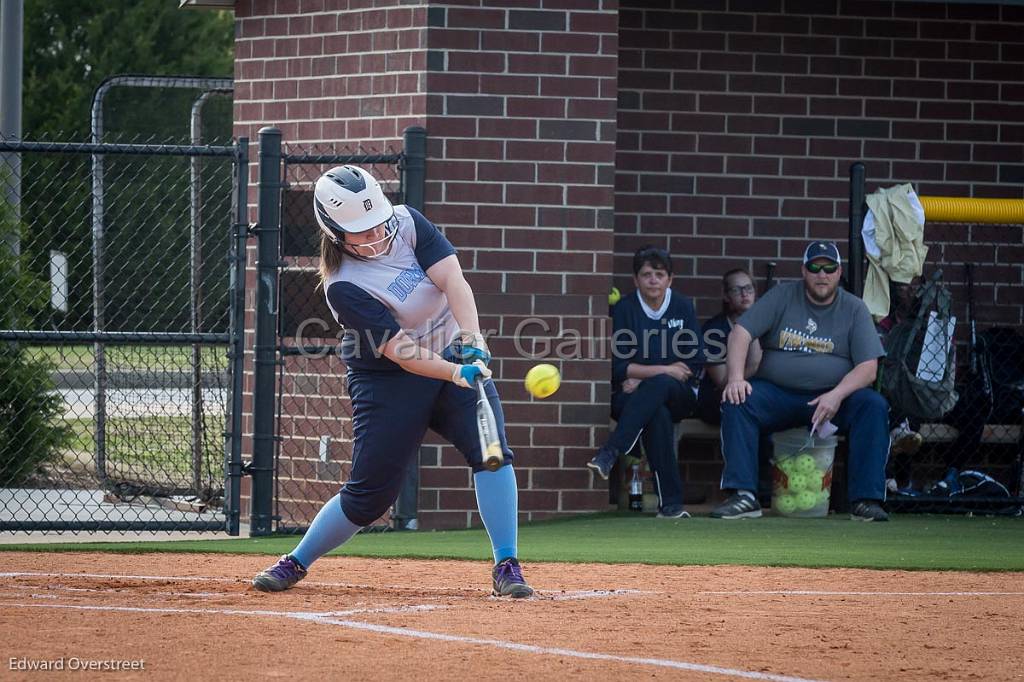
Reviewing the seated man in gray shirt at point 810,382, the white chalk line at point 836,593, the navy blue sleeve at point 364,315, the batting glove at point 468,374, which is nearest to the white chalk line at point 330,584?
the white chalk line at point 836,593

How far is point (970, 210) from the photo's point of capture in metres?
10.5

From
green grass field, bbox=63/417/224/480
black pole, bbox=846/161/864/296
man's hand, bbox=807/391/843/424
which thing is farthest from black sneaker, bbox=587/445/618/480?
green grass field, bbox=63/417/224/480

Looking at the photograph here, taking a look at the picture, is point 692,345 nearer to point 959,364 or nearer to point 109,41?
point 959,364

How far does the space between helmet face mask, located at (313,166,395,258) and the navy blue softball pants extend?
2.06 ft

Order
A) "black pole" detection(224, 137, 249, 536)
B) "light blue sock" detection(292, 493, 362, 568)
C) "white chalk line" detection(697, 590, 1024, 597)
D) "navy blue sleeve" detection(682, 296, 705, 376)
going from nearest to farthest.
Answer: "light blue sock" detection(292, 493, 362, 568)
"white chalk line" detection(697, 590, 1024, 597)
"black pole" detection(224, 137, 249, 536)
"navy blue sleeve" detection(682, 296, 705, 376)

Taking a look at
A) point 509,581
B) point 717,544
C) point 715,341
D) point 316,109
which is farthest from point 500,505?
point 316,109

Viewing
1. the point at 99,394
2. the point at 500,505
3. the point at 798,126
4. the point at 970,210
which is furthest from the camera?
the point at 798,126

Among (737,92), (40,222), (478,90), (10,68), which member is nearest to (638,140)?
(737,92)

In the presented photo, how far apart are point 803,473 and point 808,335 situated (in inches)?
34.7

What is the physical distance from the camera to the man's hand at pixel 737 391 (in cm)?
993

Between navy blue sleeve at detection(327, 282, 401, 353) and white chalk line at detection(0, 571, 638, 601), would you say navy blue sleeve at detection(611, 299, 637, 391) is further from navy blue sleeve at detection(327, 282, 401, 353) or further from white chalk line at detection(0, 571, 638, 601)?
navy blue sleeve at detection(327, 282, 401, 353)

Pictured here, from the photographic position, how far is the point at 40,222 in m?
25.1

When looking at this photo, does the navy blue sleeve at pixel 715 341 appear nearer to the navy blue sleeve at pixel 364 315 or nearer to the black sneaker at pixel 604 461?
the black sneaker at pixel 604 461

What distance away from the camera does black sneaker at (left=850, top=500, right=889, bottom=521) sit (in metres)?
9.77
